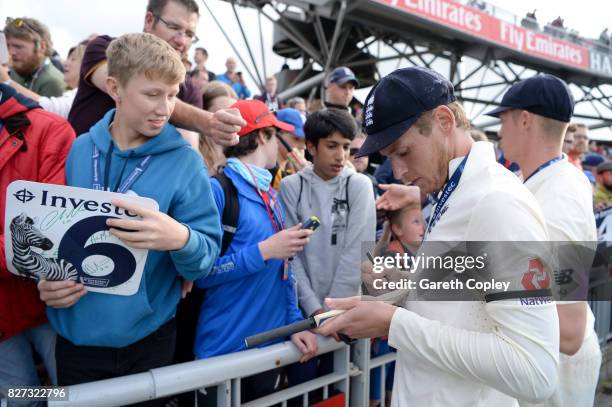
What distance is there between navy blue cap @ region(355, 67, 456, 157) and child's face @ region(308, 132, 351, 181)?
4.45 ft

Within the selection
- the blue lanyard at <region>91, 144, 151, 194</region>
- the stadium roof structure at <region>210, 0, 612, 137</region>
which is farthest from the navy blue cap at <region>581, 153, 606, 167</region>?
the blue lanyard at <region>91, 144, 151, 194</region>

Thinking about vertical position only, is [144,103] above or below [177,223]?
above

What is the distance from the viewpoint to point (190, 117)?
6.72ft

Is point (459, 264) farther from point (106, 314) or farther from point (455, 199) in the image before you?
point (106, 314)

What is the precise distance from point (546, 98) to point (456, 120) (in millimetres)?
1005

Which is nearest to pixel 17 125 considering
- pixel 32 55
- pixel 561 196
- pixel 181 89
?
pixel 181 89

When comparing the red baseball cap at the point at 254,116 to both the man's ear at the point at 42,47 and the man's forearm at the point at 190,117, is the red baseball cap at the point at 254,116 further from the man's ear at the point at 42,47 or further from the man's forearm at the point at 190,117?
the man's ear at the point at 42,47

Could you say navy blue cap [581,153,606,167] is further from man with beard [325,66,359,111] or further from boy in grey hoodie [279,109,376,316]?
boy in grey hoodie [279,109,376,316]

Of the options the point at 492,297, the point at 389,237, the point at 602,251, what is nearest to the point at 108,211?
the point at 492,297

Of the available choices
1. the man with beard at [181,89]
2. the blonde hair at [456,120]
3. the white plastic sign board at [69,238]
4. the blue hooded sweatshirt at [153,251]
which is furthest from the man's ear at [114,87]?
the blonde hair at [456,120]

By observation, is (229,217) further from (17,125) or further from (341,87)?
(341,87)

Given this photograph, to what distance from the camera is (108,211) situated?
1494 millimetres

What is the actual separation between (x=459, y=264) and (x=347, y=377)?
1.04 m

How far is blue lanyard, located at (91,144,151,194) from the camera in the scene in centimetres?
172
